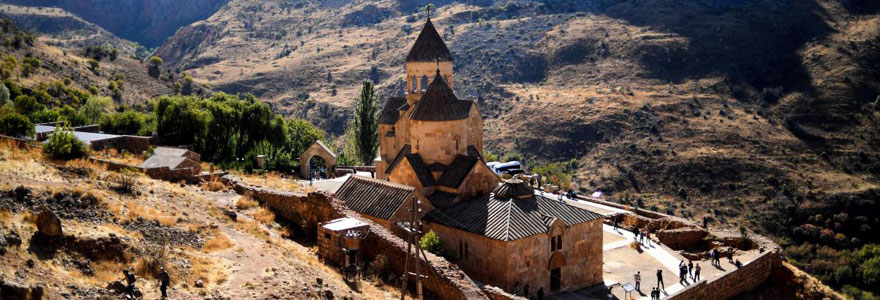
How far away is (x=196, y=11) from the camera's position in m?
147

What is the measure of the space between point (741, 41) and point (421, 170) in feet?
208

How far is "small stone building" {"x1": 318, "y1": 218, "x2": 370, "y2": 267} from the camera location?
16578 mm

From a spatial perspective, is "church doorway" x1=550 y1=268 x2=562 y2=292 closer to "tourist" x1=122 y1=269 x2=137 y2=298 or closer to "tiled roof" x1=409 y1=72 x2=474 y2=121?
"tiled roof" x1=409 y1=72 x2=474 y2=121

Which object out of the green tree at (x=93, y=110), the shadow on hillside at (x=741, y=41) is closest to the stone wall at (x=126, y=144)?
the green tree at (x=93, y=110)

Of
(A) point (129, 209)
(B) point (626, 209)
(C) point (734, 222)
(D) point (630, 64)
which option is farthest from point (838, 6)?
(A) point (129, 209)

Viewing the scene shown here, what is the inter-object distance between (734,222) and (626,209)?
20.2m

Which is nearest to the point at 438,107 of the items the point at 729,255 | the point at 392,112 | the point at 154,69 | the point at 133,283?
the point at 392,112

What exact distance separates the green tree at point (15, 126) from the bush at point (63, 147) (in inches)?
227

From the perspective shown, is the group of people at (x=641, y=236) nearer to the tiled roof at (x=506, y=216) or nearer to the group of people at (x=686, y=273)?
the group of people at (x=686, y=273)

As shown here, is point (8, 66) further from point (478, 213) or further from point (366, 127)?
point (478, 213)

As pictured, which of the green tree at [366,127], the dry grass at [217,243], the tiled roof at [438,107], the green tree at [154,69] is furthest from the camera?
the green tree at [154,69]

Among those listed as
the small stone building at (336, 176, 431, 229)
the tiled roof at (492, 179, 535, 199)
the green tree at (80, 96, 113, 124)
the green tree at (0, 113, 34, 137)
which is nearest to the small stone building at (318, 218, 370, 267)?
the small stone building at (336, 176, 431, 229)

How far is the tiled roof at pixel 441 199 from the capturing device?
22172 mm

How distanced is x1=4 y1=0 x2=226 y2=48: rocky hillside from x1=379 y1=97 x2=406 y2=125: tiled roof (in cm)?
11721
